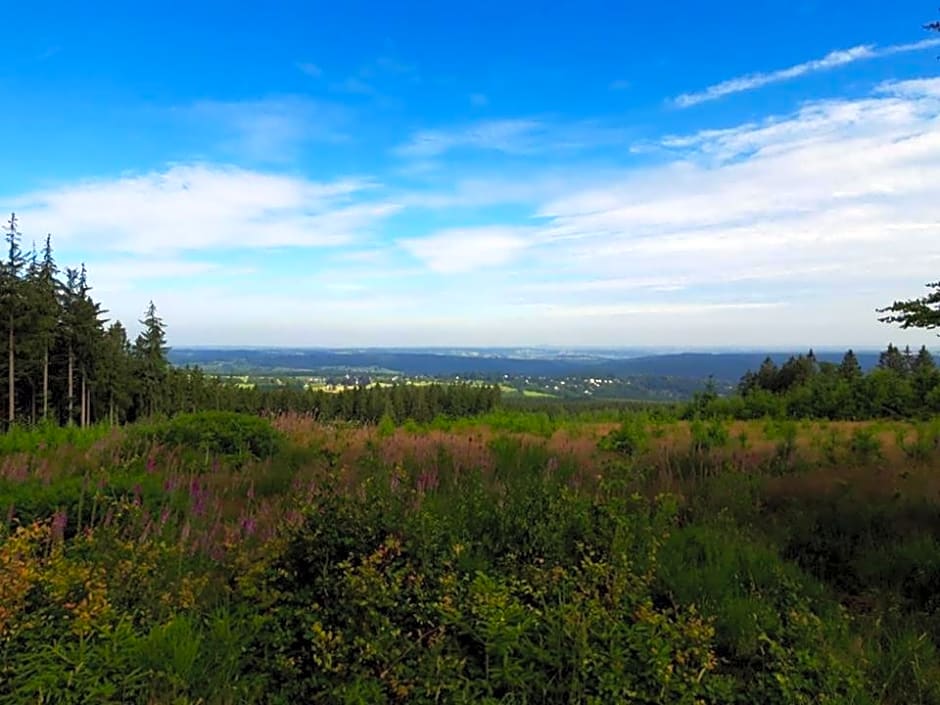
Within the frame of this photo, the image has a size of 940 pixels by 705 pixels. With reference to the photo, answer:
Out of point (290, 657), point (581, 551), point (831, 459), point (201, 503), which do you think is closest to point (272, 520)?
point (201, 503)

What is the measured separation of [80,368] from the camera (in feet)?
149

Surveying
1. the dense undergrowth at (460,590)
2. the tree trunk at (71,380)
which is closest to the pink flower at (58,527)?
the dense undergrowth at (460,590)

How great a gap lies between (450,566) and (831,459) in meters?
5.94

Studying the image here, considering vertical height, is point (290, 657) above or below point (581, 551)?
below

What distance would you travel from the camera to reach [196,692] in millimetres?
2871

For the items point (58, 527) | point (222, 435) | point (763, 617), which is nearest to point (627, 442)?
point (763, 617)

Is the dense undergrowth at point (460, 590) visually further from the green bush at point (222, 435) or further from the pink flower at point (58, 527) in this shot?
the green bush at point (222, 435)

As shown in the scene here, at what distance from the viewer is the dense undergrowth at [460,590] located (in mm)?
2988

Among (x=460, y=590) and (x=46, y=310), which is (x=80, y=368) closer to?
(x=46, y=310)

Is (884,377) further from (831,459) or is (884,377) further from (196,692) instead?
(196,692)

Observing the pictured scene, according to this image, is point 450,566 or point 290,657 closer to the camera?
point 290,657

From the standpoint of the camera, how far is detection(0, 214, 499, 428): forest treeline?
118 feet

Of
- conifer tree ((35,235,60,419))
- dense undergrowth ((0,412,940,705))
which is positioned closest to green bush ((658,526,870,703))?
dense undergrowth ((0,412,940,705))

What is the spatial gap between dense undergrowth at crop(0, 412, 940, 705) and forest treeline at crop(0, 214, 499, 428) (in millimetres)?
17332
